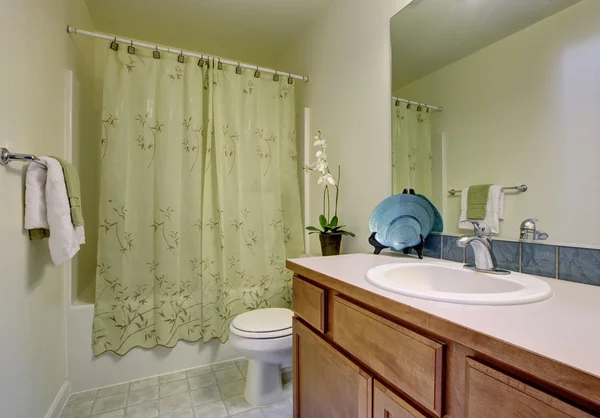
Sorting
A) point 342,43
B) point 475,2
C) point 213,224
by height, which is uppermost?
point 342,43

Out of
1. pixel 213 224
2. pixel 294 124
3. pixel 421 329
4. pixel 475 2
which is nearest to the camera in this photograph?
pixel 421 329

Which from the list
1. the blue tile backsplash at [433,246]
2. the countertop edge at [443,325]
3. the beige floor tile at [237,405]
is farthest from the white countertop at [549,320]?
the beige floor tile at [237,405]

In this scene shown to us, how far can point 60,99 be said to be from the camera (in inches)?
63.3

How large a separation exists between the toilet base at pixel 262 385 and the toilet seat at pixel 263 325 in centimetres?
20

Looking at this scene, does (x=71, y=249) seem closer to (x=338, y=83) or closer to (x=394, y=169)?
(x=394, y=169)

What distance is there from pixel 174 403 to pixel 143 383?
0.32 metres

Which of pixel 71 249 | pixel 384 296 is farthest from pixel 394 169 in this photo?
pixel 71 249

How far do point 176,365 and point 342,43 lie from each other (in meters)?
2.30

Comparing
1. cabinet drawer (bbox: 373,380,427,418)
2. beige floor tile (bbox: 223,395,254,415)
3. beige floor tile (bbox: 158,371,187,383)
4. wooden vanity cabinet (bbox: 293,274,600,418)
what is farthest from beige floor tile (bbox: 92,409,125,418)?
cabinet drawer (bbox: 373,380,427,418)

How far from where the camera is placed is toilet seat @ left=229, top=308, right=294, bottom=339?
1495 mm

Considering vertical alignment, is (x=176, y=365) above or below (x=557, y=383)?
below

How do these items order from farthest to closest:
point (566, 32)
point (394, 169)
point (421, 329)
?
point (394, 169) → point (566, 32) → point (421, 329)

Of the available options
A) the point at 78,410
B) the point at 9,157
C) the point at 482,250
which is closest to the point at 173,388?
the point at 78,410

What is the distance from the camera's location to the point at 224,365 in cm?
198
